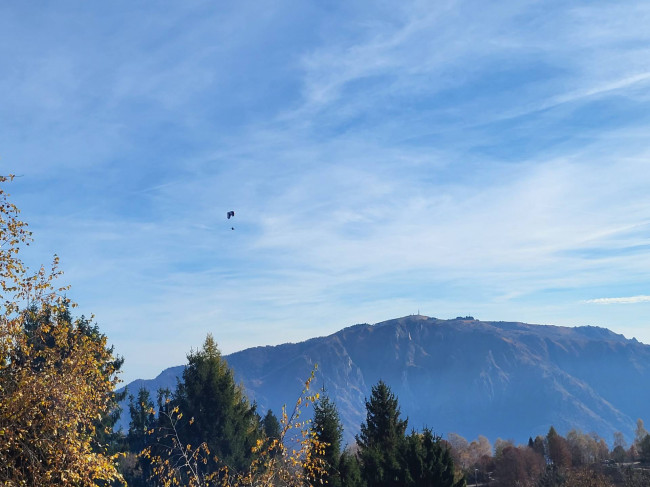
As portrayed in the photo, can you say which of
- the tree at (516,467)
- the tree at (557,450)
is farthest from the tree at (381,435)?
the tree at (557,450)

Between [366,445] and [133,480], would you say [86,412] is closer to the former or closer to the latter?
[366,445]

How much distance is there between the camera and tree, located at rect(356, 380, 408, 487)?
3809 cm

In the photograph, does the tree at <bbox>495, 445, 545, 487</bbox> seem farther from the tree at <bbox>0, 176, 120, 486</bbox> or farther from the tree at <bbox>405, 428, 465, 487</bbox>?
the tree at <bbox>0, 176, 120, 486</bbox>

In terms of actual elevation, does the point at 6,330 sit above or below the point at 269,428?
above

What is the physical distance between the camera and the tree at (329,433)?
1384 inches

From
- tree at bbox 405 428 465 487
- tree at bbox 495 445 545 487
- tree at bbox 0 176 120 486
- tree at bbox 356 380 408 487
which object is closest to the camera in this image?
tree at bbox 0 176 120 486

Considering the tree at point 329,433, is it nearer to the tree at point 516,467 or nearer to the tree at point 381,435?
the tree at point 381,435

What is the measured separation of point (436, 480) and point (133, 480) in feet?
137

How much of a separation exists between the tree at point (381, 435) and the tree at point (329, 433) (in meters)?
2.46

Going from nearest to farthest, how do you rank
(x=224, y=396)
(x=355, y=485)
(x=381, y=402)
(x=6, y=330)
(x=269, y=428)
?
(x=6, y=330) < (x=355, y=485) < (x=381, y=402) < (x=224, y=396) < (x=269, y=428)

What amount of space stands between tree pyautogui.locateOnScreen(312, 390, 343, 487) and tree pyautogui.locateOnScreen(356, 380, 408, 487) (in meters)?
2.46

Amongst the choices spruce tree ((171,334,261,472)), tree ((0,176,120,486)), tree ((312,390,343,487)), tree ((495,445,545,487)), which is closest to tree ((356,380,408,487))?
tree ((312,390,343,487))

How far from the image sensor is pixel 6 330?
49.7 feet

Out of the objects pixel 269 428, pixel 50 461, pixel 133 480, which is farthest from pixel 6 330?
pixel 269 428
